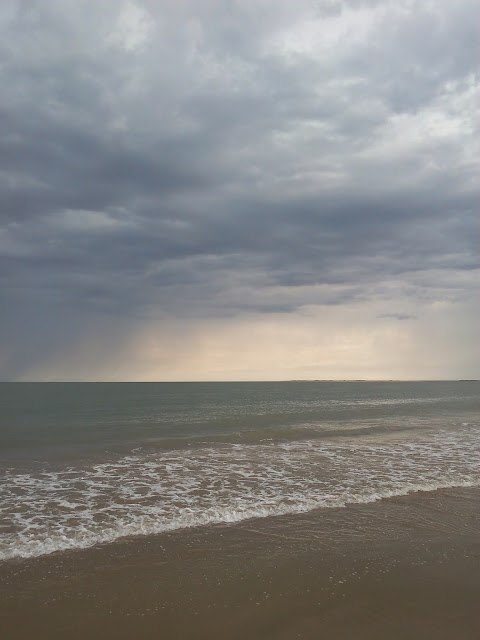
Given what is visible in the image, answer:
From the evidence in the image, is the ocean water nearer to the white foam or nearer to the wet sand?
the white foam

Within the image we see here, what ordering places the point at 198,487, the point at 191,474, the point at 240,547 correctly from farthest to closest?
the point at 191,474, the point at 198,487, the point at 240,547

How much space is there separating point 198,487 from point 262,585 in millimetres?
7636

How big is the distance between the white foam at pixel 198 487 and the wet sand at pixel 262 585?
3.74 ft

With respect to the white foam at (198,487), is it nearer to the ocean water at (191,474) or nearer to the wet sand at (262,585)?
the ocean water at (191,474)

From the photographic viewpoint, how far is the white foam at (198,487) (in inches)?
442

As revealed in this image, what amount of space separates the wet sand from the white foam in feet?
3.74

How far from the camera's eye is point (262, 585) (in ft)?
25.8

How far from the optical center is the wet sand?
661 centimetres

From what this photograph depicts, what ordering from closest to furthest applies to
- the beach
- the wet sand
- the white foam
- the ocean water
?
the wet sand → the beach → the white foam → the ocean water

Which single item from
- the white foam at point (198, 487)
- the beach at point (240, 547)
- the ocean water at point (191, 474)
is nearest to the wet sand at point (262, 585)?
the beach at point (240, 547)

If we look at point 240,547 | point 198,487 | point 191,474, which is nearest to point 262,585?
point 240,547

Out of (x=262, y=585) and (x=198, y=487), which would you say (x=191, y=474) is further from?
(x=262, y=585)

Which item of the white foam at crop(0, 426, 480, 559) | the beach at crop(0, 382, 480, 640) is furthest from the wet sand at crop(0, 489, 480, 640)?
the white foam at crop(0, 426, 480, 559)

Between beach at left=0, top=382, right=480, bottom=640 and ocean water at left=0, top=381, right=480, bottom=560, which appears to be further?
ocean water at left=0, top=381, right=480, bottom=560
